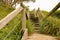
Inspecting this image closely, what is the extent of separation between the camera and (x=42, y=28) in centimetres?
706

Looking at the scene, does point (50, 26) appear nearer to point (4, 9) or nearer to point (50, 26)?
point (50, 26)

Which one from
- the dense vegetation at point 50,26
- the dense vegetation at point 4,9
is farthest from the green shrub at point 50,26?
the dense vegetation at point 4,9

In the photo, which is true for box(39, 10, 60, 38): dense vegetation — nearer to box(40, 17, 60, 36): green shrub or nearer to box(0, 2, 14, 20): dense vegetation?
box(40, 17, 60, 36): green shrub

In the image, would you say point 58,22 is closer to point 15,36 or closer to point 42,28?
point 42,28

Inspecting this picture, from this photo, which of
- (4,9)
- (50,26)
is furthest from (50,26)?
(4,9)

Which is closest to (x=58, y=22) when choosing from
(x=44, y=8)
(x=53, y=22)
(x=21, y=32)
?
(x=53, y=22)

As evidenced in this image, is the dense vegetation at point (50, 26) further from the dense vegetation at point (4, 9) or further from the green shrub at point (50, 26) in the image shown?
the dense vegetation at point (4, 9)

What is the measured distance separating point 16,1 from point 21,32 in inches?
218

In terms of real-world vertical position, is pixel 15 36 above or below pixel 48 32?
above

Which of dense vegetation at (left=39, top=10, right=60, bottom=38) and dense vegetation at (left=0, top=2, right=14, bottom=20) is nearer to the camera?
dense vegetation at (left=39, top=10, right=60, bottom=38)

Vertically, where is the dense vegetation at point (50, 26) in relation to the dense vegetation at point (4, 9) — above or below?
below

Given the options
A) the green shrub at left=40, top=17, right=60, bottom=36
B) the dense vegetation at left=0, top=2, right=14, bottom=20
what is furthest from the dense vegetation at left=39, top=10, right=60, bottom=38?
the dense vegetation at left=0, top=2, right=14, bottom=20

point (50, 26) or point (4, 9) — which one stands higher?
point (4, 9)

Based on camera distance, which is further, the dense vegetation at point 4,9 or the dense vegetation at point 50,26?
the dense vegetation at point 4,9
